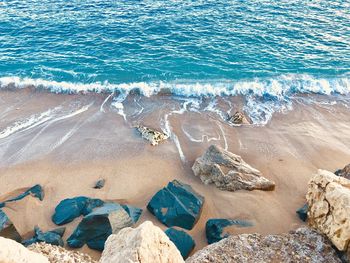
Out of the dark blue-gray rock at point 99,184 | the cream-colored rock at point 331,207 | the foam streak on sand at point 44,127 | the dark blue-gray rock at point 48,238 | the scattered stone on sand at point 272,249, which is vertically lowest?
the foam streak on sand at point 44,127

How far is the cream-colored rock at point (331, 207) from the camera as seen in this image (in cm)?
923

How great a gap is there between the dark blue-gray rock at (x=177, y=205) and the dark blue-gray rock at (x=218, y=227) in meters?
0.56

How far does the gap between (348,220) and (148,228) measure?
5136mm

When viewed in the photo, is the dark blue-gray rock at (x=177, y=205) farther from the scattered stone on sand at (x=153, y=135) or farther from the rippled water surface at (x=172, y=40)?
the rippled water surface at (x=172, y=40)

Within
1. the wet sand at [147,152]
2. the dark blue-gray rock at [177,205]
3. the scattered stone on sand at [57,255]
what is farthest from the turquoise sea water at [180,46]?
the scattered stone on sand at [57,255]

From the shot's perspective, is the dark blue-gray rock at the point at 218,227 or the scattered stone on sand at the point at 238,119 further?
the scattered stone on sand at the point at 238,119

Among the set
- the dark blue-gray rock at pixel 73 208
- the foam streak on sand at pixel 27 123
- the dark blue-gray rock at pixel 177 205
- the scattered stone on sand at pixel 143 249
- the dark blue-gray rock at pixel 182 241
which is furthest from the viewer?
the foam streak on sand at pixel 27 123

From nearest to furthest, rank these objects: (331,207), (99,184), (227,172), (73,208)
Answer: (331,207) < (73,208) < (227,172) < (99,184)

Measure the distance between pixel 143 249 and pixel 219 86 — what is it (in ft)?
52.9

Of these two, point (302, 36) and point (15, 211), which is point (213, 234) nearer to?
point (15, 211)

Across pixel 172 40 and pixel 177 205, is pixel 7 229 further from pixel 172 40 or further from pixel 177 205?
pixel 172 40

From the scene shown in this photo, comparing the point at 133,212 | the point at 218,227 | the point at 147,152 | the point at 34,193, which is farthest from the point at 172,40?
the point at 218,227

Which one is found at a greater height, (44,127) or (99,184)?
(99,184)

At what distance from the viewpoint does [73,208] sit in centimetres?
1205
